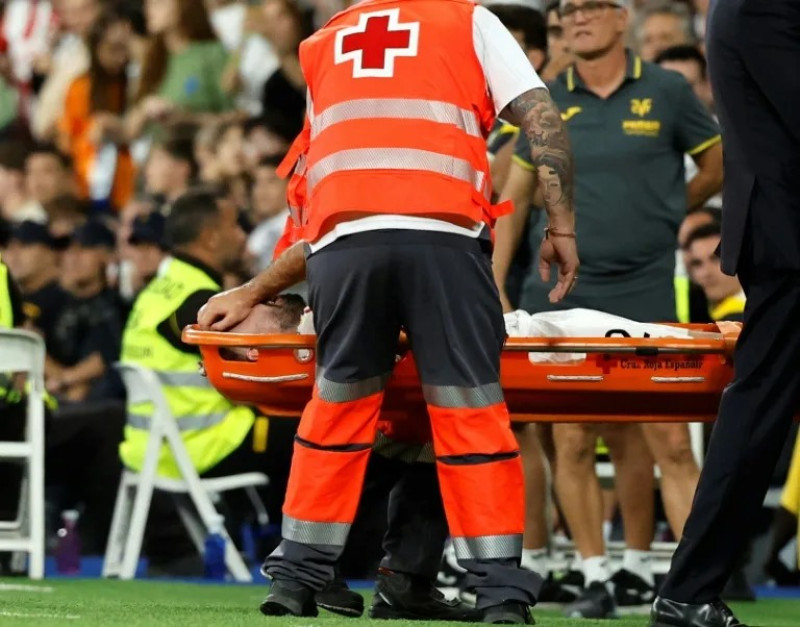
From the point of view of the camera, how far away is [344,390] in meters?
5.51

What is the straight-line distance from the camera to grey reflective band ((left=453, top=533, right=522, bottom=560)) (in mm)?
5473

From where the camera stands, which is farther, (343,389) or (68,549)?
(68,549)

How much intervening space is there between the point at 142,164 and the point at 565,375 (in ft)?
28.8

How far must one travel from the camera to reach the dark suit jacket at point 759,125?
480 cm

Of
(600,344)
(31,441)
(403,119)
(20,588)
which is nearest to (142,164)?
(31,441)

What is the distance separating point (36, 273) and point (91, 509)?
1.76 metres

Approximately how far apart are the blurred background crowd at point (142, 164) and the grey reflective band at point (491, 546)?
277 cm

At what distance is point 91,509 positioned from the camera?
35.9ft

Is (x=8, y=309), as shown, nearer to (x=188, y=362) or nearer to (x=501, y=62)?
(x=188, y=362)

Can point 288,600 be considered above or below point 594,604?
above

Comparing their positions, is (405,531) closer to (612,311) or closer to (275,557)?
(275,557)

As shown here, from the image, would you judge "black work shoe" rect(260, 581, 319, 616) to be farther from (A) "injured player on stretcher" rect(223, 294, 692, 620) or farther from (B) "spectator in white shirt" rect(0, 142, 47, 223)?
(B) "spectator in white shirt" rect(0, 142, 47, 223)

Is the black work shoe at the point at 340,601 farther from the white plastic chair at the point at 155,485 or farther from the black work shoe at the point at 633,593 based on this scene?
the white plastic chair at the point at 155,485

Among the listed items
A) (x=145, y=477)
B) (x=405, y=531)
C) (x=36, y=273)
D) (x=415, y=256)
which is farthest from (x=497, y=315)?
(x=36, y=273)
